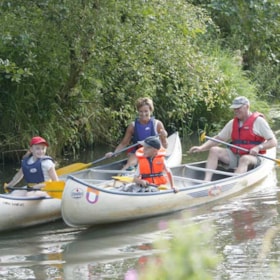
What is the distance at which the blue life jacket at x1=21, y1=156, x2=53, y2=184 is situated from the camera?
7.25 metres

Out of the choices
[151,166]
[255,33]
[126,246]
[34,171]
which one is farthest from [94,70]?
[255,33]

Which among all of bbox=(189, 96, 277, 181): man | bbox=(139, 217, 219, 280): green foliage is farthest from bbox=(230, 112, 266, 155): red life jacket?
bbox=(139, 217, 219, 280): green foliage

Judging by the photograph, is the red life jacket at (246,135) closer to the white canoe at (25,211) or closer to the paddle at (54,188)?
the white canoe at (25,211)

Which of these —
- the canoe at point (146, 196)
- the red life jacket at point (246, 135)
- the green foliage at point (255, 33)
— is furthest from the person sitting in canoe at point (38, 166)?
the green foliage at point (255, 33)

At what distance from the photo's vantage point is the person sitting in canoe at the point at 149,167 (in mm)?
7383

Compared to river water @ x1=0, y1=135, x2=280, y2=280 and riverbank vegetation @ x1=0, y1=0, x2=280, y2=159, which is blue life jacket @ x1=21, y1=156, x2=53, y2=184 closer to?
river water @ x1=0, y1=135, x2=280, y2=280

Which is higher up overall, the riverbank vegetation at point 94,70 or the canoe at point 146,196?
the riverbank vegetation at point 94,70

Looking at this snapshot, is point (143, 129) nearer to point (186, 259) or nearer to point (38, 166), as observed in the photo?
point (38, 166)

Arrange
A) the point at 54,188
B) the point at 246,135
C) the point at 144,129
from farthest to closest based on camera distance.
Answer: the point at 144,129, the point at 246,135, the point at 54,188

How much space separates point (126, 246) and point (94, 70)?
15.7 feet

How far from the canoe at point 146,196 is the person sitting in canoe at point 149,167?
0.13 m

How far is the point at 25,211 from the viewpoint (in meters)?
7.07

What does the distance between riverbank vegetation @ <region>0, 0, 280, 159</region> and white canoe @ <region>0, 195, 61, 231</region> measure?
2171 millimetres

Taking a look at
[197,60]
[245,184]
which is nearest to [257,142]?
[245,184]
